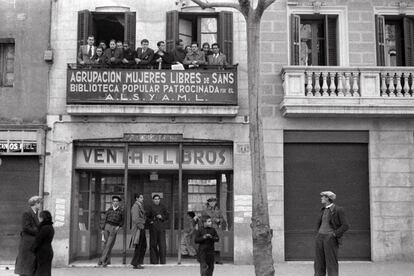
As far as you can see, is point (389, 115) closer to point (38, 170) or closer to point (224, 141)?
point (224, 141)

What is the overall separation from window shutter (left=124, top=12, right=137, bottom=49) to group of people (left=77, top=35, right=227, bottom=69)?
Answer: 29 cm

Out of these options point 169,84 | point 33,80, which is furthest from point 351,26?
point 33,80

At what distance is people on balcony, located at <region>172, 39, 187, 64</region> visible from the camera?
15.6 metres

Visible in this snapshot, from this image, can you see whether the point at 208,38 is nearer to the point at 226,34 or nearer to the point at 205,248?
the point at 226,34

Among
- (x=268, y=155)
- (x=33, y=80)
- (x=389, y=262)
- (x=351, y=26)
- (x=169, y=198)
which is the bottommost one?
(x=389, y=262)

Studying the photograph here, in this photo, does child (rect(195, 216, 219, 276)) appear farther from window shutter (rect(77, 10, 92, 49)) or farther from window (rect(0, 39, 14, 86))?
window (rect(0, 39, 14, 86))

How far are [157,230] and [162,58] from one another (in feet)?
15.0

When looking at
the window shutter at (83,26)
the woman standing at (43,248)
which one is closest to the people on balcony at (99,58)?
the window shutter at (83,26)

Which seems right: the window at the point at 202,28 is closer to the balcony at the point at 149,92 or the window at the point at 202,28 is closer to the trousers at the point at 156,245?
the balcony at the point at 149,92

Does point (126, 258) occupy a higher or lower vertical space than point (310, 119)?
lower

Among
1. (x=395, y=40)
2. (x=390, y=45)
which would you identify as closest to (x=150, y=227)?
(x=390, y=45)

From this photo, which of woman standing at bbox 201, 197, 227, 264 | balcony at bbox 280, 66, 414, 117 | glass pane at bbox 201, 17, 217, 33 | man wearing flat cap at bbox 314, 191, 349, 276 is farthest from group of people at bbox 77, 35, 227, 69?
man wearing flat cap at bbox 314, 191, 349, 276

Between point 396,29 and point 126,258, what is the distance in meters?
10.0

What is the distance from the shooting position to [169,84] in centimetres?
1529
